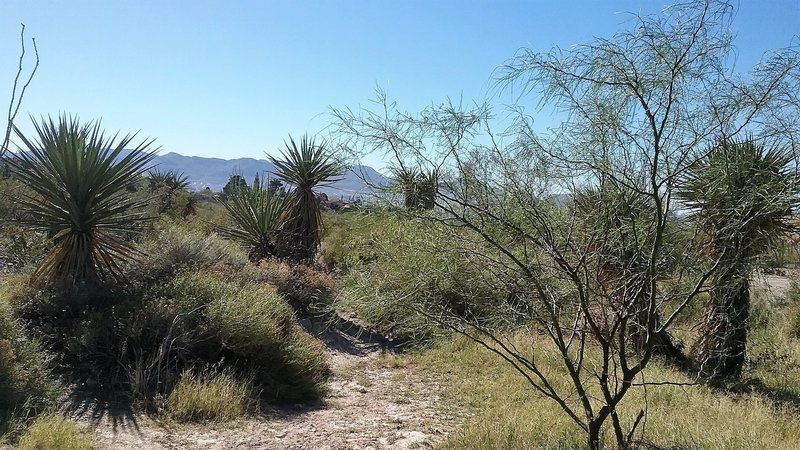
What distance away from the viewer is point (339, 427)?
6371 mm

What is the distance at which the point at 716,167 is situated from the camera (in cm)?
390

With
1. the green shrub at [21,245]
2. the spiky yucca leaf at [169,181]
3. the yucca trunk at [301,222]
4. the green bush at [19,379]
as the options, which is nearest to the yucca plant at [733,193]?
the green bush at [19,379]

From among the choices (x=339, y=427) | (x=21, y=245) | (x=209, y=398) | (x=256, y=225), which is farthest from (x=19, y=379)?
(x=256, y=225)

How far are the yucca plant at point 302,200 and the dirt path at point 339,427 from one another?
5120mm

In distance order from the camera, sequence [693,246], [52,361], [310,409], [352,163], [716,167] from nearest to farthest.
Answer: [716,167] → [693,246] → [352,163] → [52,361] → [310,409]

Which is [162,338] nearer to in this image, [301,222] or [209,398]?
[209,398]

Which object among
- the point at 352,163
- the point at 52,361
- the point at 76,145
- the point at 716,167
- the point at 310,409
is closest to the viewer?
the point at 716,167

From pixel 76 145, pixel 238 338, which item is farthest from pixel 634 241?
pixel 76 145

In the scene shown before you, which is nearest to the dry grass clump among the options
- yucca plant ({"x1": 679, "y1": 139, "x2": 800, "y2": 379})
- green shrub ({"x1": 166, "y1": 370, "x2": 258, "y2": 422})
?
yucca plant ({"x1": 679, "y1": 139, "x2": 800, "y2": 379})

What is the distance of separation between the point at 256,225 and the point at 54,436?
27.8 ft

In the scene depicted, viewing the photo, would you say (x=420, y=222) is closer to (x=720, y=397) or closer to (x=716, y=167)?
(x=716, y=167)

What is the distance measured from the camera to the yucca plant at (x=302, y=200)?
1316 cm

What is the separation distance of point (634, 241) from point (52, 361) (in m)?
6.40

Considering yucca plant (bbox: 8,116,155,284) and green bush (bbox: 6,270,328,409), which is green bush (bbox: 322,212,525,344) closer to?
green bush (bbox: 6,270,328,409)
